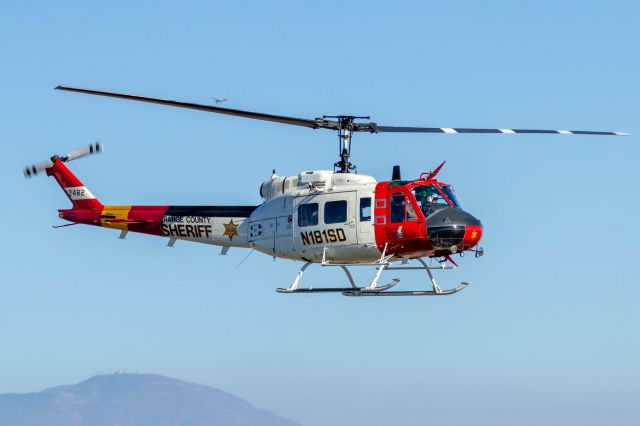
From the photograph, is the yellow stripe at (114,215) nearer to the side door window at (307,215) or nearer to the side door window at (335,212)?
the side door window at (307,215)

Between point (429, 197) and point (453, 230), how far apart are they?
151cm

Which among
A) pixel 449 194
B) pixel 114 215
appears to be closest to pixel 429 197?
pixel 449 194

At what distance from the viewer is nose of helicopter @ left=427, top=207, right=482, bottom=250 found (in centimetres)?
3838

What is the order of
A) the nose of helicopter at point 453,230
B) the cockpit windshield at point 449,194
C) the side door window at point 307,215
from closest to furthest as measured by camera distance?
the nose of helicopter at point 453,230, the cockpit windshield at point 449,194, the side door window at point 307,215

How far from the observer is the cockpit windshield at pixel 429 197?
39125mm

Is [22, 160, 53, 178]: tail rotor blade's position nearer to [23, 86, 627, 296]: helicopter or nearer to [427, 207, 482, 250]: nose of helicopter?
[23, 86, 627, 296]: helicopter

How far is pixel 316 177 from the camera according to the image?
41031 millimetres

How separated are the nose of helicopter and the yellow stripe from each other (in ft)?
43.8

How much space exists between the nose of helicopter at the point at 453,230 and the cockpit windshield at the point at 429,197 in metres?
0.30

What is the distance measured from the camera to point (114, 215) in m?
47.6

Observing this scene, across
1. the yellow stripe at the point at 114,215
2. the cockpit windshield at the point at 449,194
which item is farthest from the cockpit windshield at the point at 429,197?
the yellow stripe at the point at 114,215

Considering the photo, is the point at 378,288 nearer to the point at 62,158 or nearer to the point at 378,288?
the point at 378,288

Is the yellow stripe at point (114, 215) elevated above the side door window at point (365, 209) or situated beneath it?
situated beneath

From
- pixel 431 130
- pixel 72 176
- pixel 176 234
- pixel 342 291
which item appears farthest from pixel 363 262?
pixel 72 176
